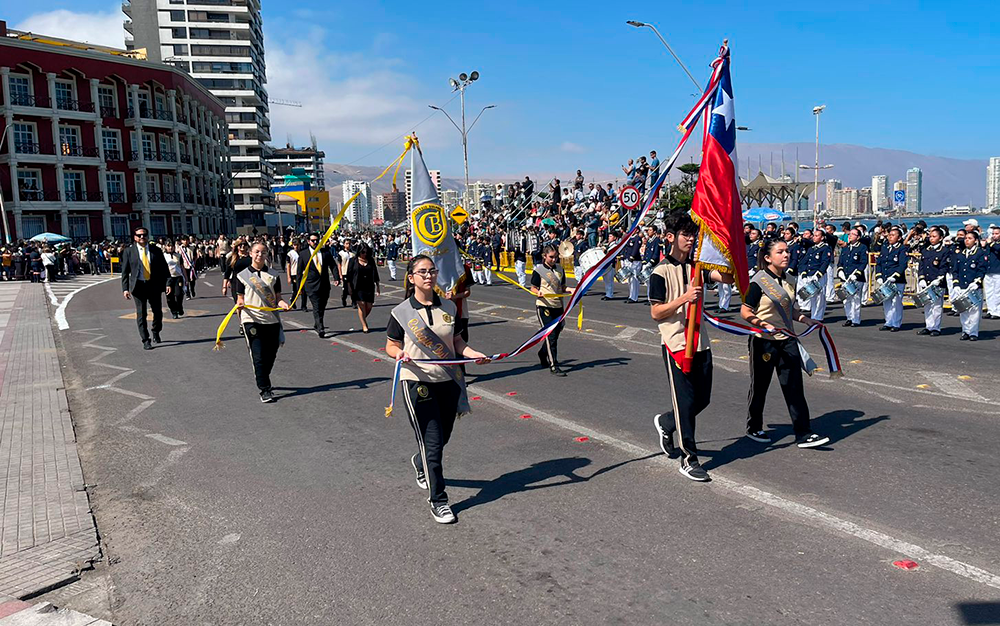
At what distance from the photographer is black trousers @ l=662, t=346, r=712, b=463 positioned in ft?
19.1

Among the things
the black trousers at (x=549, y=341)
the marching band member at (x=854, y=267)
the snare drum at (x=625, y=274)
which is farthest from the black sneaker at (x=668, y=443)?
the snare drum at (x=625, y=274)

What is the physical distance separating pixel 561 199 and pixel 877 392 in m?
33.0

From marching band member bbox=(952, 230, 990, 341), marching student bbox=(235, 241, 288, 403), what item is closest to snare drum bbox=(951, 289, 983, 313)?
marching band member bbox=(952, 230, 990, 341)

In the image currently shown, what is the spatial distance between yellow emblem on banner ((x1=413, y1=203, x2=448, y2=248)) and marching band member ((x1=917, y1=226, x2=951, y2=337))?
8626 millimetres

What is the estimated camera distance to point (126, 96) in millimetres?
62375

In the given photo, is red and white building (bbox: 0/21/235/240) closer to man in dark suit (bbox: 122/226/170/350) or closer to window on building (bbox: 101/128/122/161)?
window on building (bbox: 101/128/122/161)

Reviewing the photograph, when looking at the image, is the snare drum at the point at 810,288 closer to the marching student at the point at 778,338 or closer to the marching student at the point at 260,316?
the marching student at the point at 778,338

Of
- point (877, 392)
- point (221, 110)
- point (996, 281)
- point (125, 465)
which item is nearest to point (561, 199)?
point (996, 281)

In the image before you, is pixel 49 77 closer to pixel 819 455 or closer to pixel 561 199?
pixel 561 199

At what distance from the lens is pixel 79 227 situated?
191 ft

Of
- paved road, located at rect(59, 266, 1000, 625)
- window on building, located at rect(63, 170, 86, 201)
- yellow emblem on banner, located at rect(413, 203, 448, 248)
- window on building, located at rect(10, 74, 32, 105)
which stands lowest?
paved road, located at rect(59, 266, 1000, 625)

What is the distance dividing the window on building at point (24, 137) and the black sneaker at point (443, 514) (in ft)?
202

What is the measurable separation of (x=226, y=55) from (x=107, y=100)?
153 feet

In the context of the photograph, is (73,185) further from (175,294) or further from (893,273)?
(893,273)
